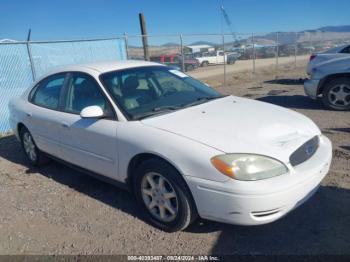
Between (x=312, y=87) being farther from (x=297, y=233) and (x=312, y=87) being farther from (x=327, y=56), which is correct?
(x=297, y=233)

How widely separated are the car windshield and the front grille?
50.6 inches

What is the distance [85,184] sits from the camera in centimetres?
459

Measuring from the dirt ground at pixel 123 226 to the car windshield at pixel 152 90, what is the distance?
115 cm

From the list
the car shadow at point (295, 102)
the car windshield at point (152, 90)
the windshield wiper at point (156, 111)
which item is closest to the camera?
the windshield wiper at point (156, 111)

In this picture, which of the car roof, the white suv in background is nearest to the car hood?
the car roof

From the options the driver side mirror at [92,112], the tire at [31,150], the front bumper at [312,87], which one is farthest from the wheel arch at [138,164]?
the front bumper at [312,87]

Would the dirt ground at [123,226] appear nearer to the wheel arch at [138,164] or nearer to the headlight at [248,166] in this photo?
the wheel arch at [138,164]

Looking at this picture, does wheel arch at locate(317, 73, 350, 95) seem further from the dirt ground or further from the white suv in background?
the dirt ground

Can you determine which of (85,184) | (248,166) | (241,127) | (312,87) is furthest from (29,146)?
(312,87)

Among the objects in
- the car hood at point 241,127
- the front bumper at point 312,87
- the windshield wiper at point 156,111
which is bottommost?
the front bumper at point 312,87

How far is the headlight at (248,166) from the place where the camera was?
2682mm

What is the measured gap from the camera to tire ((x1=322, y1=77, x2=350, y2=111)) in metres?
7.38

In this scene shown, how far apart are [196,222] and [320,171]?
1.25m

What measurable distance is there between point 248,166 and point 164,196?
0.89 m
